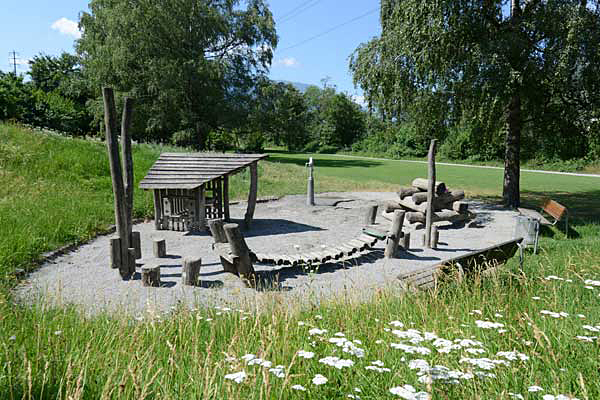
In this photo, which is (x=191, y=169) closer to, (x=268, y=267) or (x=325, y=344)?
(x=268, y=267)

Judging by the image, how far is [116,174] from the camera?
757 centimetres

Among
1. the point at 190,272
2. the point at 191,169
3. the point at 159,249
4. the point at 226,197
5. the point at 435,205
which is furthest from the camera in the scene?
the point at 435,205

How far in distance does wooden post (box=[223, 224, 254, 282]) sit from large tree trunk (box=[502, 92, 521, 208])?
10888 millimetres

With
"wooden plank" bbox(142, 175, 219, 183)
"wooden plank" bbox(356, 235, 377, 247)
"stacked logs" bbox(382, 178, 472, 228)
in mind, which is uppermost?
"wooden plank" bbox(142, 175, 219, 183)

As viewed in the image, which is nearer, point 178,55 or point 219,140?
point 178,55

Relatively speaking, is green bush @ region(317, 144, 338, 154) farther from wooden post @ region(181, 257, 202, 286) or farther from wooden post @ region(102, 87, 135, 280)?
wooden post @ region(181, 257, 202, 286)

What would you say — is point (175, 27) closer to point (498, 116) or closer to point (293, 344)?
point (498, 116)

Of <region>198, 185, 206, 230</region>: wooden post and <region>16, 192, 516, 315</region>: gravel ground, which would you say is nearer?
<region>16, 192, 516, 315</region>: gravel ground

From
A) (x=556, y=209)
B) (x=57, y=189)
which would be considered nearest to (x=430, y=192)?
(x=556, y=209)

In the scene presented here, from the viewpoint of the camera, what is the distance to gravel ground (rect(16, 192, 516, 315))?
553cm

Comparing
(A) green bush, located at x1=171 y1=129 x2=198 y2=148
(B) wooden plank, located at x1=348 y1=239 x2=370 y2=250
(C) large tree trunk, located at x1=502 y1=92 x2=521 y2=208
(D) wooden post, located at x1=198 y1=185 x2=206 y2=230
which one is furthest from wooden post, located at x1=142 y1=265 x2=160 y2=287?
(A) green bush, located at x1=171 y1=129 x2=198 y2=148

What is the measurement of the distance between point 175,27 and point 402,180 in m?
19.5

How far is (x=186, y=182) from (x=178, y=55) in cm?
2452

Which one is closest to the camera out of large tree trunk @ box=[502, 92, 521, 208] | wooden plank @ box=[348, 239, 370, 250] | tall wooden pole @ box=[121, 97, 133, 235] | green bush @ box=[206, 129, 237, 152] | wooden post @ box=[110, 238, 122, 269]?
wooden post @ box=[110, 238, 122, 269]
